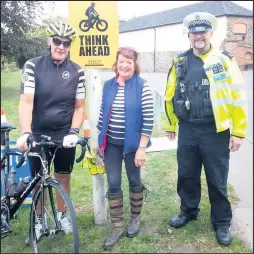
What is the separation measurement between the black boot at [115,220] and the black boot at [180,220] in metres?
0.60

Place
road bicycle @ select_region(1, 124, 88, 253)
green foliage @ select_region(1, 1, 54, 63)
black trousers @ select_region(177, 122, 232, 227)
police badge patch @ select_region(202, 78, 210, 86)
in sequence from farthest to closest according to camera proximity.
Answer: green foliage @ select_region(1, 1, 54, 63)
black trousers @ select_region(177, 122, 232, 227)
police badge patch @ select_region(202, 78, 210, 86)
road bicycle @ select_region(1, 124, 88, 253)

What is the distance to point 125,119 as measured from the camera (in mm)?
3195

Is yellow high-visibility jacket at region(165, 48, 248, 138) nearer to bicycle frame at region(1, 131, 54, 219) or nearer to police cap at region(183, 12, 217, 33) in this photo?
police cap at region(183, 12, 217, 33)

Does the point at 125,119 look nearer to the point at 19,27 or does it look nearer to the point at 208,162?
the point at 208,162

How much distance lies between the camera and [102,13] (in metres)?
3.35

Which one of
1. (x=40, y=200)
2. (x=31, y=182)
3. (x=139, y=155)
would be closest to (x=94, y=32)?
(x=139, y=155)

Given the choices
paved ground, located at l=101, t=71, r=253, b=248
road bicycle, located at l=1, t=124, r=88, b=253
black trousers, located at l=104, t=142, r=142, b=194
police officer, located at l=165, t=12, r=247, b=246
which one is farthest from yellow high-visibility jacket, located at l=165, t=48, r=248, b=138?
road bicycle, located at l=1, t=124, r=88, b=253

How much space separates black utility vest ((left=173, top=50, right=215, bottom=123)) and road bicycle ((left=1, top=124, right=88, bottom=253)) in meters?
1.02

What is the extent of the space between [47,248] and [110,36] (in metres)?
2.22

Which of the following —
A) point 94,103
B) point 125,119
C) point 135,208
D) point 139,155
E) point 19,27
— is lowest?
point 135,208

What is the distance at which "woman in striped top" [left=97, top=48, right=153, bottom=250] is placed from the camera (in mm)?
3182

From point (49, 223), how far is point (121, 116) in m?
1.26

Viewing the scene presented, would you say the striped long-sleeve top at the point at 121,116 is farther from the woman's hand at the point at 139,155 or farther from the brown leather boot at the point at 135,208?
the brown leather boot at the point at 135,208

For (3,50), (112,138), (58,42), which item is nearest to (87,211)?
(112,138)
